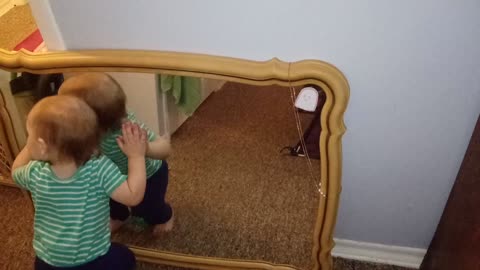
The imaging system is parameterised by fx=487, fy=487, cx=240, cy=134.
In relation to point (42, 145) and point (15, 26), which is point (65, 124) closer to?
point (42, 145)

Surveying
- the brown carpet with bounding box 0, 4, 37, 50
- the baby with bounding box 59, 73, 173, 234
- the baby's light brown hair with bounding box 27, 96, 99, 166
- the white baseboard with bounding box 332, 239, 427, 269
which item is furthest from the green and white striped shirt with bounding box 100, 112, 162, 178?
the white baseboard with bounding box 332, 239, 427, 269

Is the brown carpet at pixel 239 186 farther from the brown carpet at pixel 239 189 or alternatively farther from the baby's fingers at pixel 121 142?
the baby's fingers at pixel 121 142

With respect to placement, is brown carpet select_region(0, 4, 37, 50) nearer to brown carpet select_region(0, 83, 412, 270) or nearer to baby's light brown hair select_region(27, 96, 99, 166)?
baby's light brown hair select_region(27, 96, 99, 166)

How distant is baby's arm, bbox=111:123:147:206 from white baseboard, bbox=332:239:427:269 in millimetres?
635

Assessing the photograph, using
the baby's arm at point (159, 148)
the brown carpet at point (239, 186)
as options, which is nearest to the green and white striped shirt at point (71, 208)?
the baby's arm at point (159, 148)

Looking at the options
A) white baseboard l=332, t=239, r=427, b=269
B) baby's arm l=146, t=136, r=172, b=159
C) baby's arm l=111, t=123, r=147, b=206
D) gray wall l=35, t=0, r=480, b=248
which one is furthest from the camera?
white baseboard l=332, t=239, r=427, b=269

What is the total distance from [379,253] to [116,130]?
82cm

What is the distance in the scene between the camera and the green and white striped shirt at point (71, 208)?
3.39 ft

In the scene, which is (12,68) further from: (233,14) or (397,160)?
(397,160)

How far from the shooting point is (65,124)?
95 cm

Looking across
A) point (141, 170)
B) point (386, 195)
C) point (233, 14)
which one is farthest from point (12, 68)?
point (386, 195)

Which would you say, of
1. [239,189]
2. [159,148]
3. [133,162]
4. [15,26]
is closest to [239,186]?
[239,189]

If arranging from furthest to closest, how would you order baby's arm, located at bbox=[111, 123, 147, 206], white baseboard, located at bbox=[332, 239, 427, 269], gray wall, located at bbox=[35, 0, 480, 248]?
1. white baseboard, located at bbox=[332, 239, 427, 269]
2. baby's arm, located at bbox=[111, 123, 147, 206]
3. gray wall, located at bbox=[35, 0, 480, 248]

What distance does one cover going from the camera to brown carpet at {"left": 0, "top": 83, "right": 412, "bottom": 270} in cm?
118
